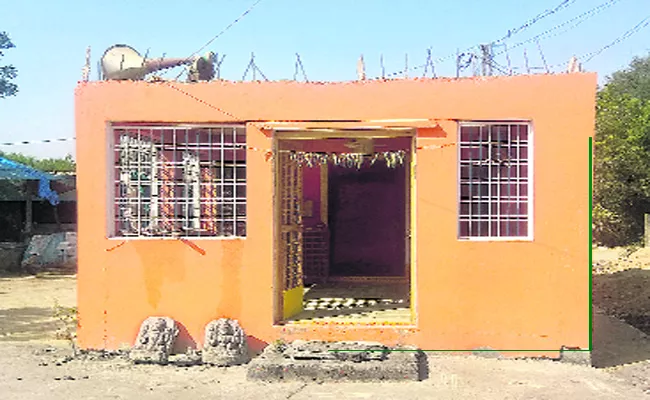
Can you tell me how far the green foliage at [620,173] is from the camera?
64.6 ft

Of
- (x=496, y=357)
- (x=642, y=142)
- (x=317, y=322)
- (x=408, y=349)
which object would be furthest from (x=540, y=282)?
(x=642, y=142)

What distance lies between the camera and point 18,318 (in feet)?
31.6

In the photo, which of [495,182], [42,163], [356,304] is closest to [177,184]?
[356,304]

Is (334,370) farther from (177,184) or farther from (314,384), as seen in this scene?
(177,184)

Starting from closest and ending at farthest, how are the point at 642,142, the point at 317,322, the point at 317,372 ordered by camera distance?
the point at 317,372 < the point at 317,322 < the point at 642,142

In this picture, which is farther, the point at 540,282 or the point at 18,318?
the point at 18,318

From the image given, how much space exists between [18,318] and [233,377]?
499cm

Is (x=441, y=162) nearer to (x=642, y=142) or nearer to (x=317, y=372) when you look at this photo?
(x=317, y=372)

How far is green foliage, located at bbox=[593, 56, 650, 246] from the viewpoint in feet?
64.6

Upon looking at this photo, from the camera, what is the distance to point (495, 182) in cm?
697

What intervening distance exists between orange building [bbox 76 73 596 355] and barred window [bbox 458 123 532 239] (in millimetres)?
16

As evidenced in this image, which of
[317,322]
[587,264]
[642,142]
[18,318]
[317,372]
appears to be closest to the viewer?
[317,372]

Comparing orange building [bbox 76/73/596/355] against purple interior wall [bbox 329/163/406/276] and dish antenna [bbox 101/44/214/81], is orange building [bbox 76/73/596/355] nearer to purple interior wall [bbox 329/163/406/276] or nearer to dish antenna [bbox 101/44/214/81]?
dish antenna [bbox 101/44/214/81]

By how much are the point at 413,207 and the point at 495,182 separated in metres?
0.94
